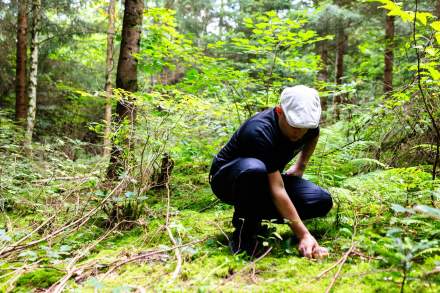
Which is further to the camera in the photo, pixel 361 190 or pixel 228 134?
pixel 228 134

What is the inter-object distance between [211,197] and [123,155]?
4.00ft

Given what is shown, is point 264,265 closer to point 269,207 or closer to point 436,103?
point 269,207

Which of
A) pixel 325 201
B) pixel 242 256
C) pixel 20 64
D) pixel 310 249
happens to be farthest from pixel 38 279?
pixel 20 64

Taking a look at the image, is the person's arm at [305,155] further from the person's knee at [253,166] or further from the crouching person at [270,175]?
the person's knee at [253,166]

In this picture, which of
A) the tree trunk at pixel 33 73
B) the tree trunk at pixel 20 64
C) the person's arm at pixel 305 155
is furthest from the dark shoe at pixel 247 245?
the tree trunk at pixel 20 64

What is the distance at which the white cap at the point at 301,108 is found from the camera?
2.34m

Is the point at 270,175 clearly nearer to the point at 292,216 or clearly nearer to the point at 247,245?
the point at 292,216

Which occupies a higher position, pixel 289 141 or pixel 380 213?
pixel 289 141

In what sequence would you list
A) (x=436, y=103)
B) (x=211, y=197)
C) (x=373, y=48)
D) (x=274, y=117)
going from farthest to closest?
1. (x=373, y=48)
2. (x=211, y=197)
3. (x=436, y=103)
4. (x=274, y=117)

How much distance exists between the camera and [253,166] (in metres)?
2.47

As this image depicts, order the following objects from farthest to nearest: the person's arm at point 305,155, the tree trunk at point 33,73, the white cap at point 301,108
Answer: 1. the tree trunk at point 33,73
2. the person's arm at point 305,155
3. the white cap at point 301,108

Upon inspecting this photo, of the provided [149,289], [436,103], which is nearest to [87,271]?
[149,289]

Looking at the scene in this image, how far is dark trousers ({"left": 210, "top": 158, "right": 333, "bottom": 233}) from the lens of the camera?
2.52 meters

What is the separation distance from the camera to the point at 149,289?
6.91ft
